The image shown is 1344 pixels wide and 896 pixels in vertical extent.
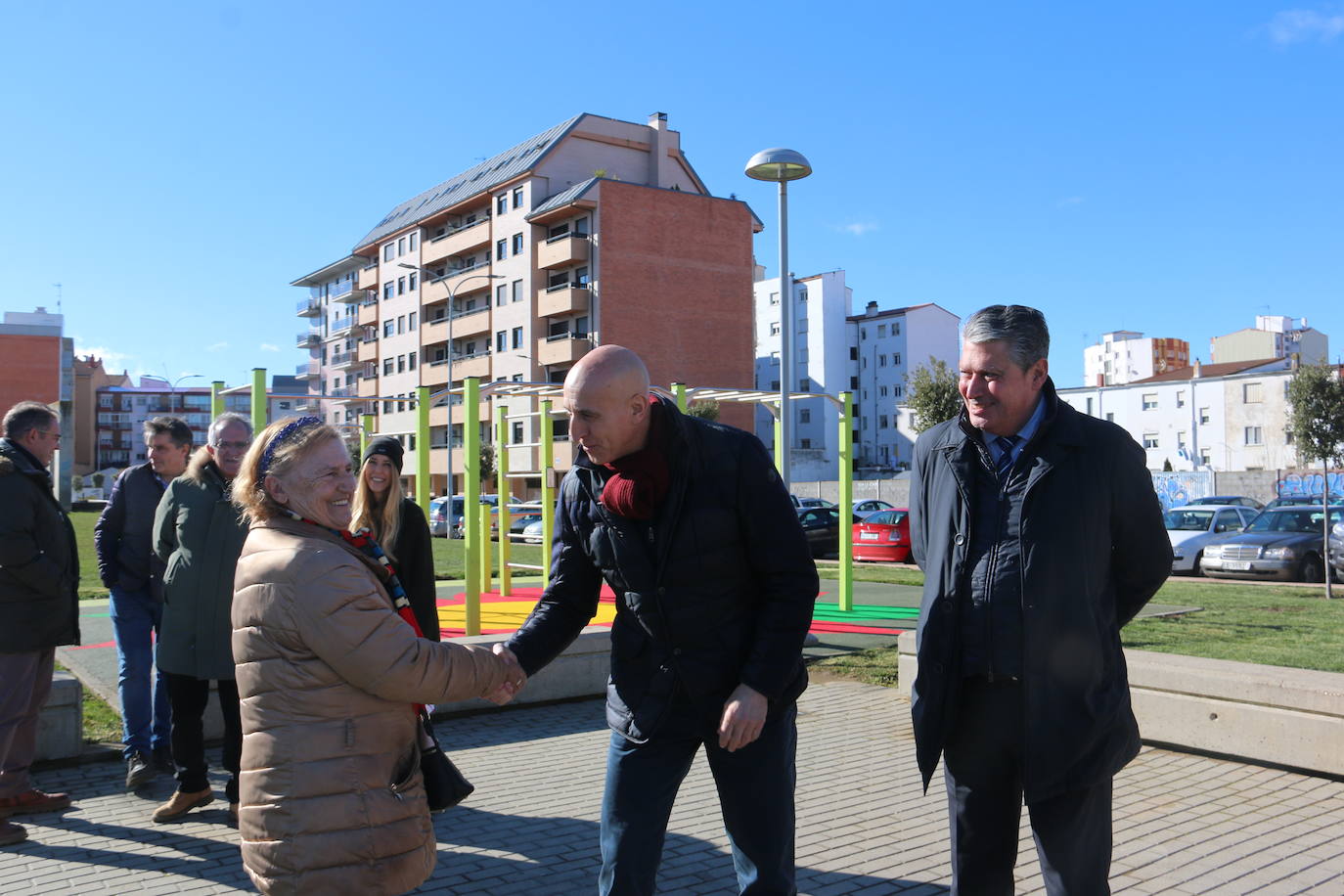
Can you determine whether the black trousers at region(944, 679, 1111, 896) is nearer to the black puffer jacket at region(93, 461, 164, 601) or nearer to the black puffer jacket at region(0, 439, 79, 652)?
the black puffer jacket at region(0, 439, 79, 652)

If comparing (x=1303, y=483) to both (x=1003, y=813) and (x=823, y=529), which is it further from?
(x=1003, y=813)

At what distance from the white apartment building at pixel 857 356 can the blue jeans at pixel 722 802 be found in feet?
255

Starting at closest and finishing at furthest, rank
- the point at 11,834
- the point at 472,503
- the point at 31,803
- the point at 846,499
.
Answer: the point at 11,834, the point at 31,803, the point at 472,503, the point at 846,499

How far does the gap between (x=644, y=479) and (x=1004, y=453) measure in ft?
3.49

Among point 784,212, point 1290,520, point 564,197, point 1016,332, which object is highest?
point 564,197

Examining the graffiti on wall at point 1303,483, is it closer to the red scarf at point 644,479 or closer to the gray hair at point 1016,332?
the gray hair at point 1016,332

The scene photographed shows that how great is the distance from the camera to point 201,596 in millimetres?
5035

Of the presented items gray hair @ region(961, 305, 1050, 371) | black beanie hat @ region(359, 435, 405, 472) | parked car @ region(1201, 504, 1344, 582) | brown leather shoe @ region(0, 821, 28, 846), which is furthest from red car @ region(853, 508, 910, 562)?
gray hair @ region(961, 305, 1050, 371)

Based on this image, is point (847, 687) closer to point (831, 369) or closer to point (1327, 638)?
point (1327, 638)

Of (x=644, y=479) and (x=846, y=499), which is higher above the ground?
(x=644, y=479)

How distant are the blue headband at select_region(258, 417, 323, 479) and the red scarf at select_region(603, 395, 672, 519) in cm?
83

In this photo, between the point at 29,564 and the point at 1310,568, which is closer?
the point at 29,564

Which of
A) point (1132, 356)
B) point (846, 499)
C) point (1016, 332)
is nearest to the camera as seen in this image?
point (1016, 332)

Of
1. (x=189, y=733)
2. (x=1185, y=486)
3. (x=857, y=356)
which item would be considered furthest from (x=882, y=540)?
(x=857, y=356)
